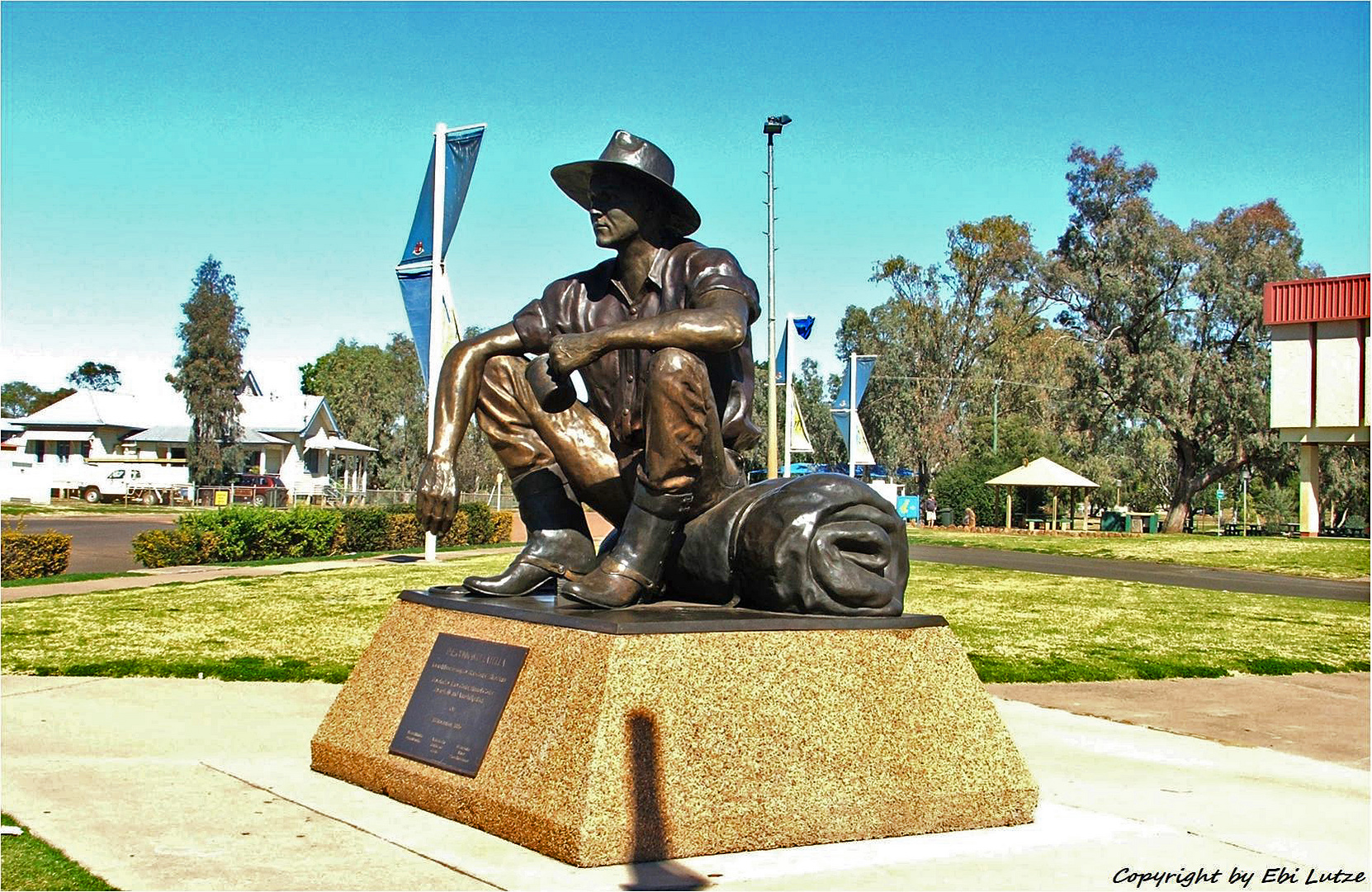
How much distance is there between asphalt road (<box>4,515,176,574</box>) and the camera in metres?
18.5

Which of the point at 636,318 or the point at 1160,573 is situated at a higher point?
the point at 636,318

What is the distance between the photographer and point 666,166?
197 inches

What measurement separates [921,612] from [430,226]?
27.7 ft

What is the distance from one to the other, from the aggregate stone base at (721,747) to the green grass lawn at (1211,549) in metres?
19.1

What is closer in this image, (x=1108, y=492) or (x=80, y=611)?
(x=80, y=611)

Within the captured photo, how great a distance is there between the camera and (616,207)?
16.4 ft

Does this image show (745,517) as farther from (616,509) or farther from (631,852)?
(631,852)

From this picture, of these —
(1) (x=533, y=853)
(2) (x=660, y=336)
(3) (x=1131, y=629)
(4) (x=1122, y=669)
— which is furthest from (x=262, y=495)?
(1) (x=533, y=853)

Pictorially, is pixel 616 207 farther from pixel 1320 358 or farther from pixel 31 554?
pixel 1320 358

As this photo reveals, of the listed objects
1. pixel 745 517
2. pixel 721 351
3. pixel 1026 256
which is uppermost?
pixel 1026 256

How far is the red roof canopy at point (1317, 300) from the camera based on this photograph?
3125 centimetres

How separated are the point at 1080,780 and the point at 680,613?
2.03 m

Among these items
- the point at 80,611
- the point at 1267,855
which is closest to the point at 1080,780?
the point at 1267,855

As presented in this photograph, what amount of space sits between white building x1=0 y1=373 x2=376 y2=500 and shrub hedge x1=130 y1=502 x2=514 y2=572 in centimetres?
3293
